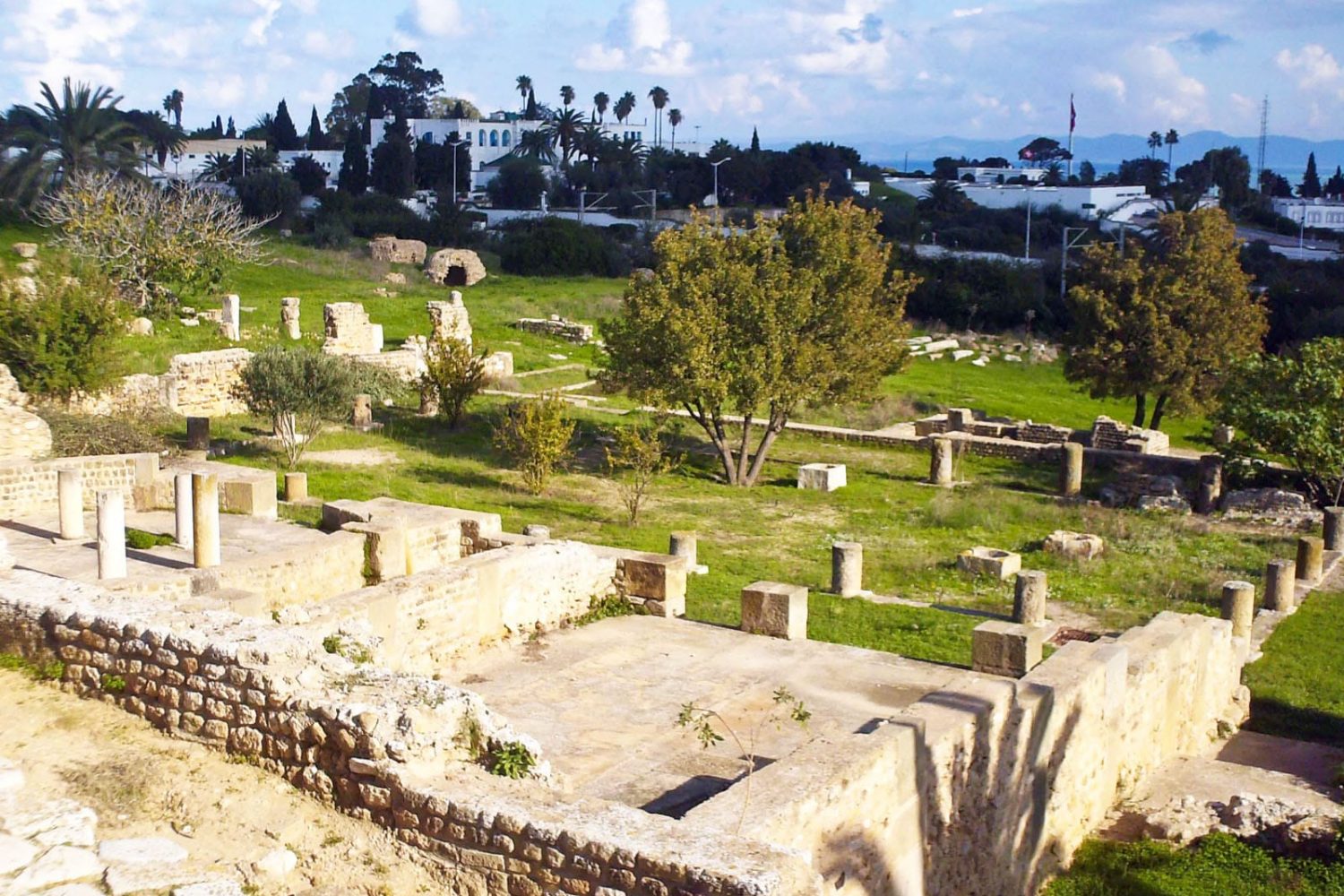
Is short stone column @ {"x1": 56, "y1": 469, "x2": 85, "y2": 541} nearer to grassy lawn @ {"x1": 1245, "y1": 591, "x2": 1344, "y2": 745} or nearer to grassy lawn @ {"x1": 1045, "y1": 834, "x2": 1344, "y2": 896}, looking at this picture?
grassy lawn @ {"x1": 1045, "y1": 834, "x2": 1344, "y2": 896}

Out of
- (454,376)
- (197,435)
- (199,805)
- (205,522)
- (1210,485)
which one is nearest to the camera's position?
(199,805)

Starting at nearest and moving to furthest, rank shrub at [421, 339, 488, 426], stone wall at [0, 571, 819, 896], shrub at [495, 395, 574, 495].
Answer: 1. stone wall at [0, 571, 819, 896]
2. shrub at [495, 395, 574, 495]
3. shrub at [421, 339, 488, 426]

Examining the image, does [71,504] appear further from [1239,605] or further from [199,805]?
[1239,605]

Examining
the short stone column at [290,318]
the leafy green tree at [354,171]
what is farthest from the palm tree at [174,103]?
the short stone column at [290,318]

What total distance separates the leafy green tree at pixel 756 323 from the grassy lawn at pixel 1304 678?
30.6 feet

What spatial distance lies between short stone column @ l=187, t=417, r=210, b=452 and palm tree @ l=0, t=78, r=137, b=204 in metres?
25.5

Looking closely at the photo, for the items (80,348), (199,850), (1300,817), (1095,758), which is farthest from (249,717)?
(80,348)

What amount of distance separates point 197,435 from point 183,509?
840cm

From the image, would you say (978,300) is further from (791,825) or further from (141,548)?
(791,825)

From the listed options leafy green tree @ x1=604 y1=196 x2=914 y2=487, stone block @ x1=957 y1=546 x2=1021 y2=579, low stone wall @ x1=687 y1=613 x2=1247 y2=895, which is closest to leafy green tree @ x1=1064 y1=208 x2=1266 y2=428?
leafy green tree @ x1=604 y1=196 x2=914 y2=487

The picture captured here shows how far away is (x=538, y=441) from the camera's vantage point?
21.4 metres

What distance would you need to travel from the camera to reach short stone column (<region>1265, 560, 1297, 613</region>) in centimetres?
1609

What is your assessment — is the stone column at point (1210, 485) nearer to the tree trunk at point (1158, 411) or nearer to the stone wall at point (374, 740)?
the tree trunk at point (1158, 411)

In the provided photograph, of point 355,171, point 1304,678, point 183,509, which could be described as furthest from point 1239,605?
point 355,171
